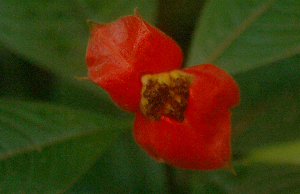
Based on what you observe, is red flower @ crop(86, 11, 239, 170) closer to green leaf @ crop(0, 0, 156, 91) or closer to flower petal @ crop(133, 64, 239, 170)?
flower petal @ crop(133, 64, 239, 170)

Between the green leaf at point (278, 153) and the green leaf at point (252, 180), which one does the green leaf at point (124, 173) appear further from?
the green leaf at point (278, 153)

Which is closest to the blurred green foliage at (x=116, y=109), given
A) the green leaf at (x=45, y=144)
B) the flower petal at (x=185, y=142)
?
the green leaf at (x=45, y=144)

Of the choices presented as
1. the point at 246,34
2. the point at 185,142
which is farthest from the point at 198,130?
the point at 246,34

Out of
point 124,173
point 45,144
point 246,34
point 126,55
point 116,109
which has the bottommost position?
point 124,173

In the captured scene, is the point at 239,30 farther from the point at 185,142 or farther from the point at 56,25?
the point at 56,25

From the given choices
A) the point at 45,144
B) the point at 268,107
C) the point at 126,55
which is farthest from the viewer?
the point at 268,107

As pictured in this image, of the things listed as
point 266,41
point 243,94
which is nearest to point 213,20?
point 266,41
